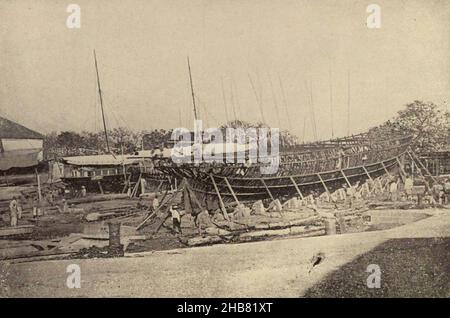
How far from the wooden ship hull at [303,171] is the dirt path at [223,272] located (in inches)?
29.3

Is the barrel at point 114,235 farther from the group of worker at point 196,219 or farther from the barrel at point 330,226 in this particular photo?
the barrel at point 330,226

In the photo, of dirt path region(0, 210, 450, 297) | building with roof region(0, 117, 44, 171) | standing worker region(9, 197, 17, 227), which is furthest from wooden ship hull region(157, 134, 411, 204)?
standing worker region(9, 197, 17, 227)

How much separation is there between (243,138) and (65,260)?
9.40 ft

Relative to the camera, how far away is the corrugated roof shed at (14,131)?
7082 mm

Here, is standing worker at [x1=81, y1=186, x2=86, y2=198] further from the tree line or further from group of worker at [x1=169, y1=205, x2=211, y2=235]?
group of worker at [x1=169, y1=205, x2=211, y2=235]

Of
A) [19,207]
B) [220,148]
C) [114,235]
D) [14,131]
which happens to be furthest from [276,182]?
[14,131]

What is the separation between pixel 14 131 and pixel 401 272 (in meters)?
5.47

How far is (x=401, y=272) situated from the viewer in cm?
711

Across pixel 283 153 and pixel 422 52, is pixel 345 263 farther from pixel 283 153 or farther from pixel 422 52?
pixel 422 52

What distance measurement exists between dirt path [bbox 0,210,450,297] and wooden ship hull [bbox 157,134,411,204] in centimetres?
75

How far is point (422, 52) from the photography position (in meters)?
7.45

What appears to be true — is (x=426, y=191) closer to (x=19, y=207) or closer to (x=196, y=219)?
(x=196, y=219)

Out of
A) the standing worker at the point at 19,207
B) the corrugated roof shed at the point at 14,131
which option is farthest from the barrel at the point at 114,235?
the corrugated roof shed at the point at 14,131
